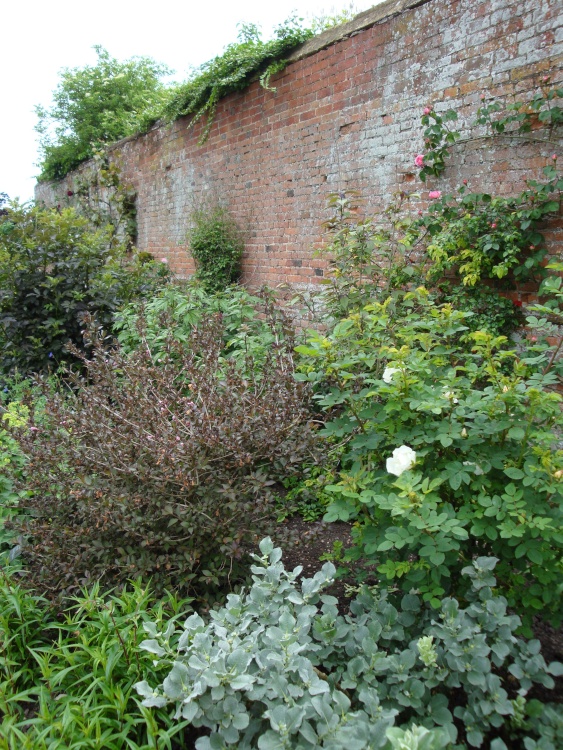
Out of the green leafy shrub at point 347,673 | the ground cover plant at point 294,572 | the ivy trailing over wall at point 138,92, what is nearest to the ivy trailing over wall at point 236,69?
the ivy trailing over wall at point 138,92

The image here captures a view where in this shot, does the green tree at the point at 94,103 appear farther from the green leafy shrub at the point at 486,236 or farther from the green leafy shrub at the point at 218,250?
the green leafy shrub at the point at 486,236

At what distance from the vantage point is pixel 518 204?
3469 millimetres

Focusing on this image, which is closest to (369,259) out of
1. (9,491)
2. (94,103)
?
(9,491)

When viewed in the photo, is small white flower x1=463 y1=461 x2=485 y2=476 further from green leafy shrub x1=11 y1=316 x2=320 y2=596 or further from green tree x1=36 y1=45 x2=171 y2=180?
green tree x1=36 y1=45 x2=171 y2=180

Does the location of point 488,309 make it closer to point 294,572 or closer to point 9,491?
point 294,572

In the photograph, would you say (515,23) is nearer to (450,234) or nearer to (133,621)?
(450,234)

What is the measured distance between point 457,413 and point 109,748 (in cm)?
151

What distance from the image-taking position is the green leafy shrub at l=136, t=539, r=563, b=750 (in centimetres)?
143

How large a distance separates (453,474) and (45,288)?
5.28m

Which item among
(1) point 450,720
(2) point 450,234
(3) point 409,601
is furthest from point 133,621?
(2) point 450,234

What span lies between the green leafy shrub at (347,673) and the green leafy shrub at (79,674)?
177mm

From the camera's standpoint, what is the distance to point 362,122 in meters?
4.79

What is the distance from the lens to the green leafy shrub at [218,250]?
22.3ft

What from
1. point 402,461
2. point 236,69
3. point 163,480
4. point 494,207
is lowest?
point 163,480
